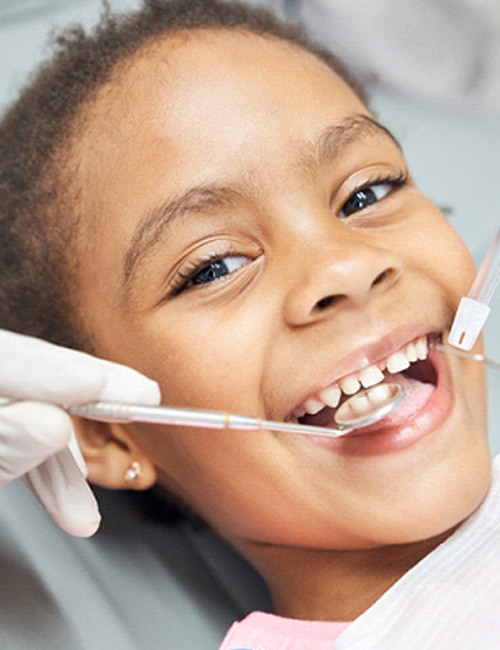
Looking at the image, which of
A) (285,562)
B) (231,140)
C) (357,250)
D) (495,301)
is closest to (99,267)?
(231,140)

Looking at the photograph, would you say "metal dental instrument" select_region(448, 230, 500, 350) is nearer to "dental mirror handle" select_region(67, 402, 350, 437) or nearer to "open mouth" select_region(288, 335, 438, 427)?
"open mouth" select_region(288, 335, 438, 427)

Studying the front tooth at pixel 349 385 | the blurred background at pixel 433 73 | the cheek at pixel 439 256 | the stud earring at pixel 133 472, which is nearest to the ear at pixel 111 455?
the stud earring at pixel 133 472

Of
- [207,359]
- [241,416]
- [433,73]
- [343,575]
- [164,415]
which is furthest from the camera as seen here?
[433,73]

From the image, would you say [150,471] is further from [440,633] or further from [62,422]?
[440,633]

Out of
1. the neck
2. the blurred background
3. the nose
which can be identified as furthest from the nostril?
the blurred background

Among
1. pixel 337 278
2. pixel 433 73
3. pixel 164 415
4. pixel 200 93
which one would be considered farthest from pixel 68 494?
pixel 433 73

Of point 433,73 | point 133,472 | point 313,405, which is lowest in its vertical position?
point 133,472

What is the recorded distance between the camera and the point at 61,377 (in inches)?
39.4

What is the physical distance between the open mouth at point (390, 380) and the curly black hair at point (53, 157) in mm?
334

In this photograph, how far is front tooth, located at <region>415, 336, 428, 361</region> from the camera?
119cm

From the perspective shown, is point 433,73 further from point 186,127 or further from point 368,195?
point 186,127

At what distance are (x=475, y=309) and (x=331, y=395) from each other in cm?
20

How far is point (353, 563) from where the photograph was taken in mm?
1291

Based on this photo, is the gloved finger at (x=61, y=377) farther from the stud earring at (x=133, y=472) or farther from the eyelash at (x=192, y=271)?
the stud earring at (x=133, y=472)
